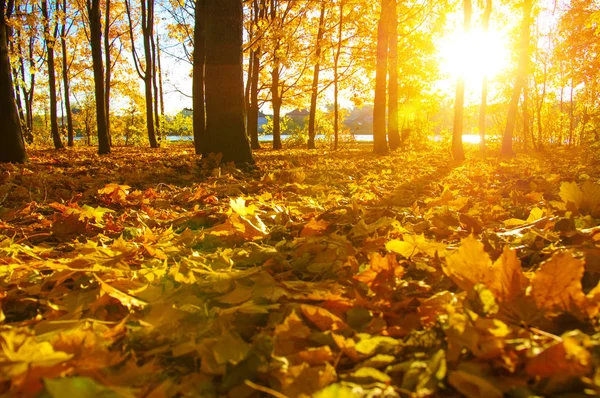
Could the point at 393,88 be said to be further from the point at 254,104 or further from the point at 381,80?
the point at 254,104

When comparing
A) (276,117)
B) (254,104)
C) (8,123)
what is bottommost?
(8,123)

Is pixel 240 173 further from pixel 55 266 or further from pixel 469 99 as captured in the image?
pixel 469 99

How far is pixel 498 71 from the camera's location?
17.4 m

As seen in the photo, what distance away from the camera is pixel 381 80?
13422 mm

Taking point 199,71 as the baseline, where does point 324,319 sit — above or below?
below

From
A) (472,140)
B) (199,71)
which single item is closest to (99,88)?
(199,71)

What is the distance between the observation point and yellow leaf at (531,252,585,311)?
791 mm

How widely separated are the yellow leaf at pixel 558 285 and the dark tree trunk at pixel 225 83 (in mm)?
5741

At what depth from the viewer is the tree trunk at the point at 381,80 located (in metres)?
12.9

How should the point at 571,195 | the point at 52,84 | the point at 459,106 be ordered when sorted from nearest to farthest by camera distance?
1. the point at 571,195
2. the point at 459,106
3. the point at 52,84

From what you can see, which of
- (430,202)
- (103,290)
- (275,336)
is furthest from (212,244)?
(430,202)

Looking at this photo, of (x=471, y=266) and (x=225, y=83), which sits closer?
(x=471, y=266)

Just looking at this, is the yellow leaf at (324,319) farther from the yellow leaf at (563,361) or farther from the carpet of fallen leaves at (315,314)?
the yellow leaf at (563,361)

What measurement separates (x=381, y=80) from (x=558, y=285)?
1351cm
